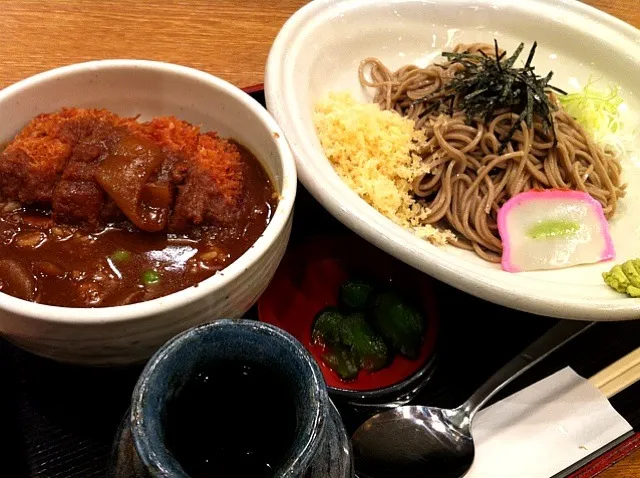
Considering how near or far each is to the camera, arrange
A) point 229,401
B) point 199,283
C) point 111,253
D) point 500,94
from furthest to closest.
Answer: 1. point 500,94
2. point 111,253
3. point 199,283
4. point 229,401

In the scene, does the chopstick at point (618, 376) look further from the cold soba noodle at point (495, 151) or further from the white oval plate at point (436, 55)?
the cold soba noodle at point (495, 151)

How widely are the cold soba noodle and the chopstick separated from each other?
58cm

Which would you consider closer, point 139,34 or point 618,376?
point 618,376

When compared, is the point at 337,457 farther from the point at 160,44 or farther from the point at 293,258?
the point at 160,44

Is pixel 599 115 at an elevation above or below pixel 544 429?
above

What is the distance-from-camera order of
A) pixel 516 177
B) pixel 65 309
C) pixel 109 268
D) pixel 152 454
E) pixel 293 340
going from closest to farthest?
pixel 152 454 < pixel 293 340 < pixel 65 309 < pixel 109 268 < pixel 516 177

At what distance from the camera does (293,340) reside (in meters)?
0.90

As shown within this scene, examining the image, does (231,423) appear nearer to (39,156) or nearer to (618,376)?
(39,156)

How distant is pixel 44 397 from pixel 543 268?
54.5 inches

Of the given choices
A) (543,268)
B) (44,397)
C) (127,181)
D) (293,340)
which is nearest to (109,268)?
(127,181)

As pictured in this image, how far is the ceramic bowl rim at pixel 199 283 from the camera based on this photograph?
104 cm

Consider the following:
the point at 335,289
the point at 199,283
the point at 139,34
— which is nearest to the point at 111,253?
the point at 199,283

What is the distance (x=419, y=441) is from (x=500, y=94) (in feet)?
3.98

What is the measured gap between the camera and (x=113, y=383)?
137cm
